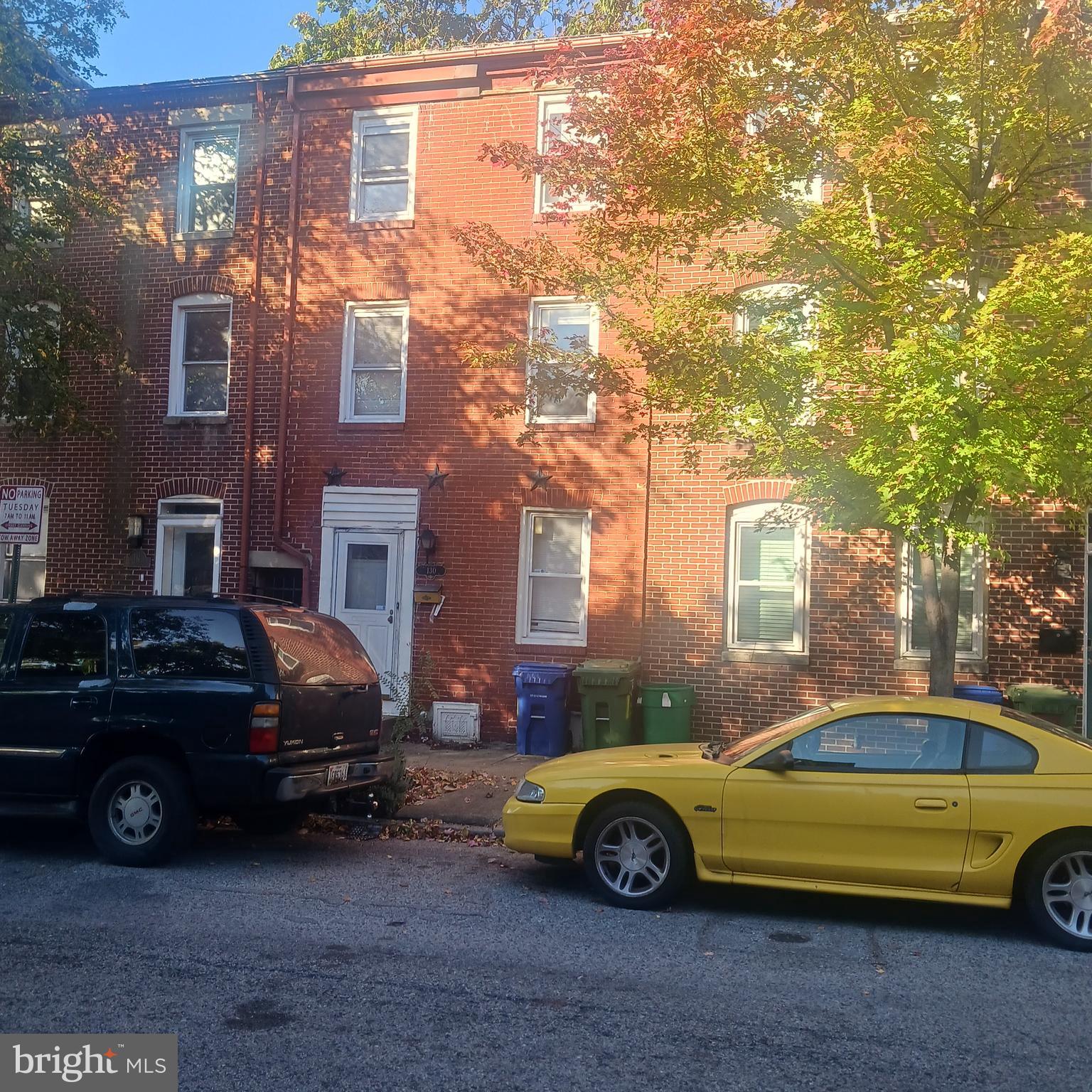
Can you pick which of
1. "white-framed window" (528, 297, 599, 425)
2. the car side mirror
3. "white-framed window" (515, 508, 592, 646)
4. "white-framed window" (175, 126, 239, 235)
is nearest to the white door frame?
"white-framed window" (515, 508, 592, 646)

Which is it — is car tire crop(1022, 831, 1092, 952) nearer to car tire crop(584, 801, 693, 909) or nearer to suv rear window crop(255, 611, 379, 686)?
car tire crop(584, 801, 693, 909)

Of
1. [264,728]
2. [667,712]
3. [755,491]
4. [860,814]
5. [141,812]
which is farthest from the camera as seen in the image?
[755,491]

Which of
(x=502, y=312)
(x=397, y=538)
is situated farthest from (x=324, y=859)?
(x=502, y=312)

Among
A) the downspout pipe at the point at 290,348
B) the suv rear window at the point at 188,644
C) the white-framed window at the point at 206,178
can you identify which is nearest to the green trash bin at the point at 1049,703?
the suv rear window at the point at 188,644

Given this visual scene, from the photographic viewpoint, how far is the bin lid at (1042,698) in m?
11.0

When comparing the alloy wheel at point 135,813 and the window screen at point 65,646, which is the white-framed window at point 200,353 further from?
the alloy wheel at point 135,813

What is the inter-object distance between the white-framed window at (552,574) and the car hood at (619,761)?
569cm

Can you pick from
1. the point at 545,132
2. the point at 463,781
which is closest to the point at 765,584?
the point at 463,781

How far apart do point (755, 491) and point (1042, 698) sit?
370 cm

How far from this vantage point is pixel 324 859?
800cm

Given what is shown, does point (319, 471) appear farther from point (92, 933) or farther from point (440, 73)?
point (92, 933)

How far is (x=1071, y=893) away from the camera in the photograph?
20.2ft

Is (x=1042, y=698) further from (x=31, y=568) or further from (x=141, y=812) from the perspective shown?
(x=31, y=568)

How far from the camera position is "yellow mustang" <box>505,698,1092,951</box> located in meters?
6.20
